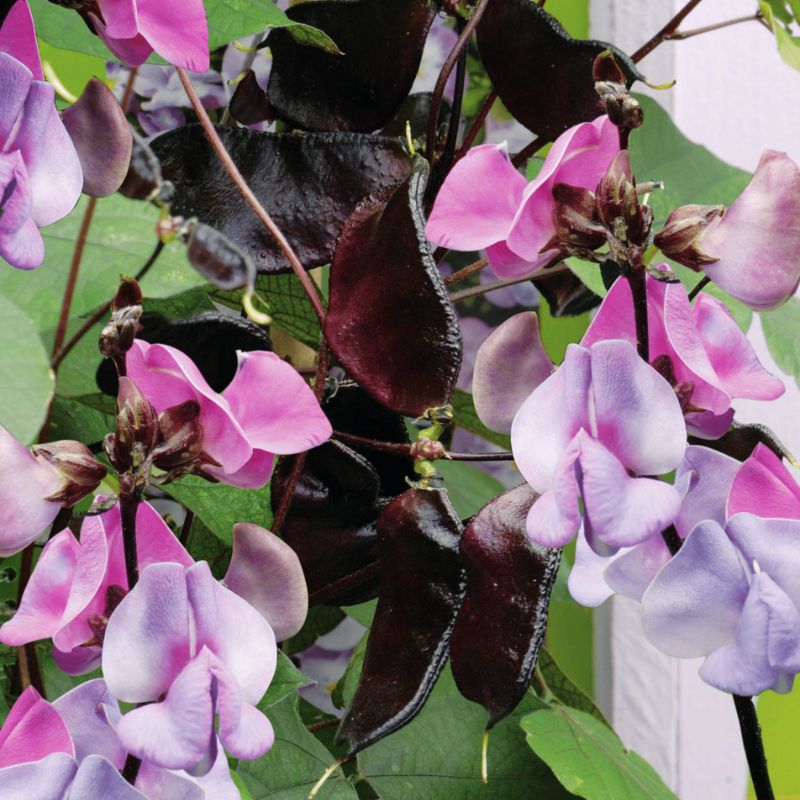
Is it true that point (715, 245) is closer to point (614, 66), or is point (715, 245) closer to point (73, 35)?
point (614, 66)

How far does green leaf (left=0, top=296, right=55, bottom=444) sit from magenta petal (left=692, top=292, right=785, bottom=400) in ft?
0.43

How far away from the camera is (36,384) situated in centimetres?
17

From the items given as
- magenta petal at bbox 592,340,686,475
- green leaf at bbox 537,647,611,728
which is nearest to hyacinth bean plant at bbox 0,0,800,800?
magenta petal at bbox 592,340,686,475

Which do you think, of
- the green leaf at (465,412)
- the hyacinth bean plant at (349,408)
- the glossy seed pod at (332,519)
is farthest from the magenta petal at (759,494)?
the green leaf at (465,412)

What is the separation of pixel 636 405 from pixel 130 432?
0.09m

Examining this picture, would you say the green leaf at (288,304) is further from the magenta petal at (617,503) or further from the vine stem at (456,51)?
the magenta petal at (617,503)

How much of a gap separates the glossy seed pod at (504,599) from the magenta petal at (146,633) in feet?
0.21

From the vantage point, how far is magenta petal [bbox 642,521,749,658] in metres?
0.17

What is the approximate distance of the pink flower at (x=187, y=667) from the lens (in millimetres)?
154

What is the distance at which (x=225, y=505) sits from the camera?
29 cm

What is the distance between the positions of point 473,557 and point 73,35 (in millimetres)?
189

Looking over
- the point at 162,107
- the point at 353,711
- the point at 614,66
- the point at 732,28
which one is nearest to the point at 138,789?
the point at 353,711

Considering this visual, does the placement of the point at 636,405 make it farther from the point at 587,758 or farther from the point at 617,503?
the point at 587,758

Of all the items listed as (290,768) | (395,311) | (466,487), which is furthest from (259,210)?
(466,487)
